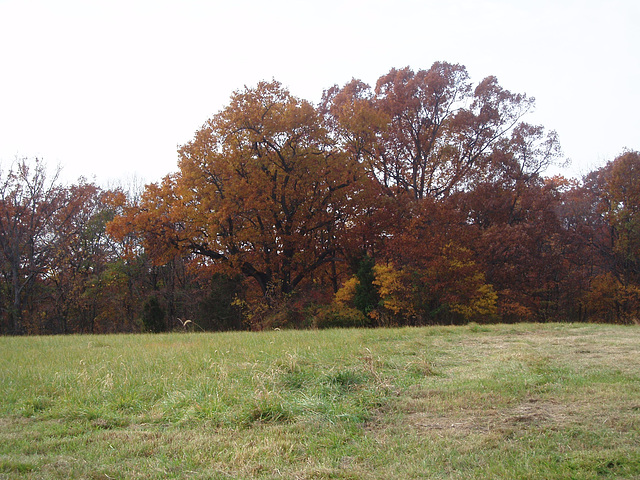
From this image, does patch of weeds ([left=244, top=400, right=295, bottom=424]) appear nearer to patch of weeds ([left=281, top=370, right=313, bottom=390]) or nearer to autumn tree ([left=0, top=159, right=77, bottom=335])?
patch of weeds ([left=281, top=370, right=313, bottom=390])

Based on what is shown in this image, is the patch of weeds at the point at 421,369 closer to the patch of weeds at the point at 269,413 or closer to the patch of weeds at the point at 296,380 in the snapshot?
the patch of weeds at the point at 296,380

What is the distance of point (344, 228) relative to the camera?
26219 millimetres

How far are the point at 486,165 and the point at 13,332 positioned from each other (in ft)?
99.0

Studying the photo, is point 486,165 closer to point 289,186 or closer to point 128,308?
point 289,186

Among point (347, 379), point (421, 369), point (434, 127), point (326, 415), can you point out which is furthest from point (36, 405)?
point (434, 127)

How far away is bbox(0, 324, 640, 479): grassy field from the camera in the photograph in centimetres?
375

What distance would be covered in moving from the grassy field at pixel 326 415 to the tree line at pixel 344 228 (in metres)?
12.5

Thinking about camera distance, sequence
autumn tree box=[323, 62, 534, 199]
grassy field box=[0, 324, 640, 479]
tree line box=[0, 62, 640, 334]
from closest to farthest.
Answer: grassy field box=[0, 324, 640, 479], tree line box=[0, 62, 640, 334], autumn tree box=[323, 62, 534, 199]

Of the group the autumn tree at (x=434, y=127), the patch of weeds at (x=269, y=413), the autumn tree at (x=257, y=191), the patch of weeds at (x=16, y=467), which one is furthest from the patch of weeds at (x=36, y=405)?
the autumn tree at (x=434, y=127)

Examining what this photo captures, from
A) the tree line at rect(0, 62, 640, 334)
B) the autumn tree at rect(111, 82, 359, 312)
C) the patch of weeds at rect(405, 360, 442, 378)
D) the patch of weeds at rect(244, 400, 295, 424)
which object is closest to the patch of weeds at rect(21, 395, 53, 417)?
the patch of weeds at rect(244, 400, 295, 424)

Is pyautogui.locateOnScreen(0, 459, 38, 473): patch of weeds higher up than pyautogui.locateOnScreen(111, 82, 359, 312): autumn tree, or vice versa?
pyautogui.locateOnScreen(111, 82, 359, 312): autumn tree

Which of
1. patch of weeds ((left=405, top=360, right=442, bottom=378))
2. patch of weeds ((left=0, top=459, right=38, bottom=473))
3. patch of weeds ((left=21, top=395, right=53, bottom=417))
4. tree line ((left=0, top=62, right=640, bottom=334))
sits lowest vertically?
patch of weeds ((left=0, top=459, right=38, bottom=473))

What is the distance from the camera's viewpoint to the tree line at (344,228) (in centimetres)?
2333

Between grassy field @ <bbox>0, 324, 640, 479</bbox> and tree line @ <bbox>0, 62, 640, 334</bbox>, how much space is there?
12.5 m
